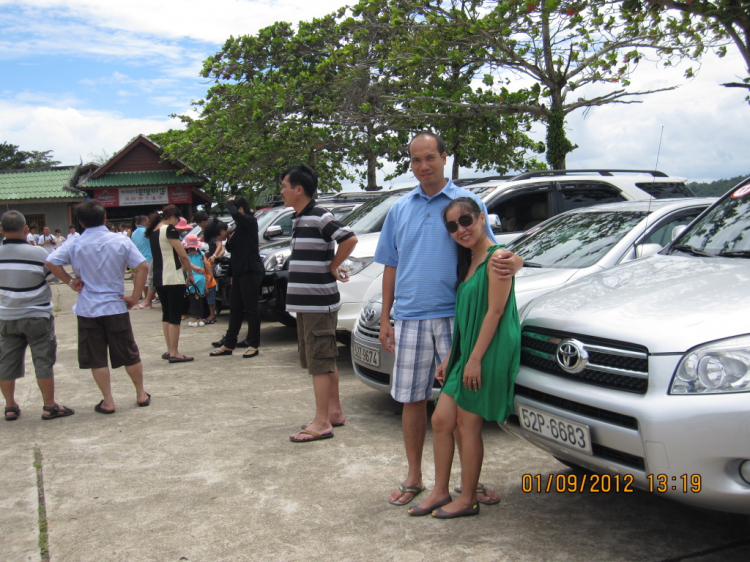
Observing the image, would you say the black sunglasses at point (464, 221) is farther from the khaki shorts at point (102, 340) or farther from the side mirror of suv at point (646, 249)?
the khaki shorts at point (102, 340)

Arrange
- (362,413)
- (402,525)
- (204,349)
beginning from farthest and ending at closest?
(204,349) → (362,413) → (402,525)

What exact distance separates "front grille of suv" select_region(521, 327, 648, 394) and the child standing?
731cm

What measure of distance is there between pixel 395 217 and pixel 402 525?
154cm

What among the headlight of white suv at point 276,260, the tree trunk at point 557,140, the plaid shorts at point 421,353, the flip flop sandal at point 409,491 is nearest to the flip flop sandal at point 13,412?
the headlight of white suv at point 276,260

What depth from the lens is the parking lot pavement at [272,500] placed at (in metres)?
3.10

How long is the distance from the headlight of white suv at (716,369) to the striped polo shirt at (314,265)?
2.61 m

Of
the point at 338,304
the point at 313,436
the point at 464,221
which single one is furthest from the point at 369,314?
the point at 464,221

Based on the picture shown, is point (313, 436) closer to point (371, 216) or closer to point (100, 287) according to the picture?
point (100, 287)

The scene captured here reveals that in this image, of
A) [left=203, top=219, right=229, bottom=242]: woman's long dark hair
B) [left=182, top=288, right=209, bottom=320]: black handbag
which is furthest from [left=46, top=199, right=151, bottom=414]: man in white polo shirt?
[left=182, top=288, right=209, bottom=320]: black handbag

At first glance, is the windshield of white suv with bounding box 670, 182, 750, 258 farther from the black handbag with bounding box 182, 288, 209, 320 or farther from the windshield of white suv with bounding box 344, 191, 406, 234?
the black handbag with bounding box 182, 288, 209, 320

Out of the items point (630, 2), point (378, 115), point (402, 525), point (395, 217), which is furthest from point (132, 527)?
point (378, 115)

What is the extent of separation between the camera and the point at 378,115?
13977 millimetres

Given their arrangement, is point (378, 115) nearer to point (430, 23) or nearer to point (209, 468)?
point (430, 23)

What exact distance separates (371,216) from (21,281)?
401 cm
